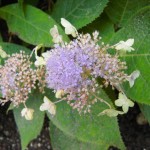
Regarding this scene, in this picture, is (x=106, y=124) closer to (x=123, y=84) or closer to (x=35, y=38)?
(x=123, y=84)

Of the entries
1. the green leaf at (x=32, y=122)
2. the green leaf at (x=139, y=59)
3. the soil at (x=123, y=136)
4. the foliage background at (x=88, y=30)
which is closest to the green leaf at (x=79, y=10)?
the foliage background at (x=88, y=30)

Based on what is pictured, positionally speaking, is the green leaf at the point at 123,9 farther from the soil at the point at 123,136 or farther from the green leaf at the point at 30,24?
the soil at the point at 123,136

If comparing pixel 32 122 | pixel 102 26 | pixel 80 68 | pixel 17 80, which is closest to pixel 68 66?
pixel 80 68

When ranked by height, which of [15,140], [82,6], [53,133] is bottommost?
[15,140]

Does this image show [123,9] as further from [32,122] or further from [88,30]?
[32,122]

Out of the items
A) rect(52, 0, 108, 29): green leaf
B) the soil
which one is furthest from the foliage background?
the soil

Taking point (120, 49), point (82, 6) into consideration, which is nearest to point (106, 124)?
point (120, 49)
